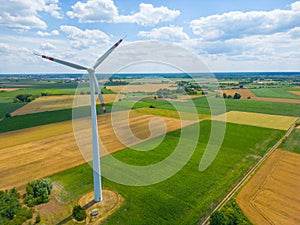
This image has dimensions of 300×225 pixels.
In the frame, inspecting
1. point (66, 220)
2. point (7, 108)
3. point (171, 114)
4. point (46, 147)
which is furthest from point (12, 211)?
point (7, 108)

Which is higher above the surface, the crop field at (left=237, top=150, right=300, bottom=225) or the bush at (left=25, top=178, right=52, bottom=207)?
the bush at (left=25, top=178, right=52, bottom=207)

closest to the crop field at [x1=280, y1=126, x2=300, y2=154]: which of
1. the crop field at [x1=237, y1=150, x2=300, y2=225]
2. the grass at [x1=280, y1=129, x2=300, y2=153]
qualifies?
the grass at [x1=280, y1=129, x2=300, y2=153]

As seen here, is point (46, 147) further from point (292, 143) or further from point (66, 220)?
point (292, 143)

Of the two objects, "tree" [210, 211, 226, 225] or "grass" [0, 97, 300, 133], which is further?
"grass" [0, 97, 300, 133]

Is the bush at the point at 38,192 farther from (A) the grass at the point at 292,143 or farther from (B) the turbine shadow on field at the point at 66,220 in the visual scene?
(A) the grass at the point at 292,143

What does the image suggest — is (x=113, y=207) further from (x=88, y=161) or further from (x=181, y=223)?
(x=88, y=161)

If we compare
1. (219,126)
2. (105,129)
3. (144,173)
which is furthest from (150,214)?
(219,126)

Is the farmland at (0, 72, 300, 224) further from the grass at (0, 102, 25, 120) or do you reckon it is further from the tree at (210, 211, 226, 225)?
the grass at (0, 102, 25, 120)

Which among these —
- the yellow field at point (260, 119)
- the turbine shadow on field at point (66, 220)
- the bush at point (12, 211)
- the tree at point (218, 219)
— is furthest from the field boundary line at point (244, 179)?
the bush at point (12, 211)
